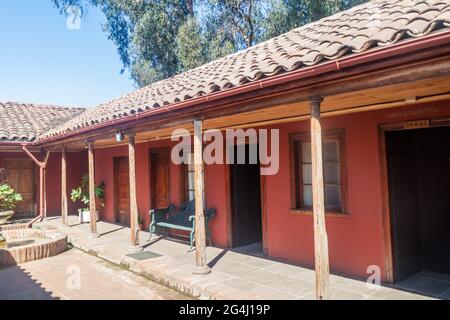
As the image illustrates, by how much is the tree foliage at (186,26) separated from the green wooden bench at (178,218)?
10.2 m

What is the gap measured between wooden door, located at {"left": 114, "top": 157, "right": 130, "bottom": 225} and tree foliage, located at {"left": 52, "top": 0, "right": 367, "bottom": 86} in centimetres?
759

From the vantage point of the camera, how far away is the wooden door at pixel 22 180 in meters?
13.0

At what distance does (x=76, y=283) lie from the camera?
592 cm

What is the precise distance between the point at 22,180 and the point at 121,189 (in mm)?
4225

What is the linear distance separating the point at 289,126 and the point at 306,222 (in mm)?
1700

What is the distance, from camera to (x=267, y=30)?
680 inches

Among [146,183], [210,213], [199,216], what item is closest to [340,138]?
[199,216]

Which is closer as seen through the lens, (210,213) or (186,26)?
(210,213)

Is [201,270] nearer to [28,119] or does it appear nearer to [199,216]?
[199,216]

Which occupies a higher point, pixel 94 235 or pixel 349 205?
pixel 349 205

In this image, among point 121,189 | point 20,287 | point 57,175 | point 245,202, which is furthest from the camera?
point 57,175

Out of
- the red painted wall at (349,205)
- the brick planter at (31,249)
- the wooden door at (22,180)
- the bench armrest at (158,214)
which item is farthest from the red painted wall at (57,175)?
the red painted wall at (349,205)

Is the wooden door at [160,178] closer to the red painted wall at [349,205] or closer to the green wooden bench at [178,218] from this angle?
the green wooden bench at [178,218]
